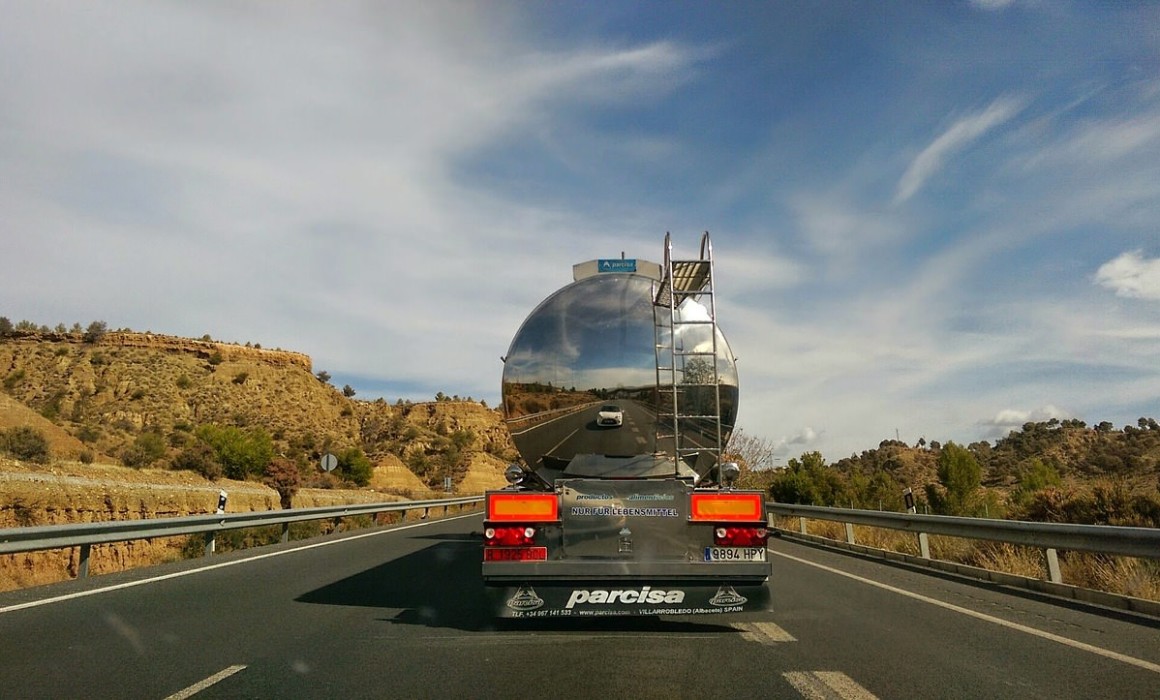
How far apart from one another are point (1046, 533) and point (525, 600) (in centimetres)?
637

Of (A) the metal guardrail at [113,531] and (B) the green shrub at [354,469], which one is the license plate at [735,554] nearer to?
(A) the metal guardrail at [113,531]

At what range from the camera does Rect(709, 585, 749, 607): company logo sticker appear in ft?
21.3

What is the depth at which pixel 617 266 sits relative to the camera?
868 cm

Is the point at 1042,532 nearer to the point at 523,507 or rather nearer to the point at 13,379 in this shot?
the point at 523,507

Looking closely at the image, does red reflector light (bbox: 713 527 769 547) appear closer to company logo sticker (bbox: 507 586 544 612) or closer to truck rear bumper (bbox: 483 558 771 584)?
truck rear bumper (bbox: 483 558 771 584)

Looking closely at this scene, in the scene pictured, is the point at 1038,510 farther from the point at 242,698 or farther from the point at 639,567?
the point at 242,698

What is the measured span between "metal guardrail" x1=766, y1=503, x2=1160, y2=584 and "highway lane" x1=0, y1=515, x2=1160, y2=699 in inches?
26.2

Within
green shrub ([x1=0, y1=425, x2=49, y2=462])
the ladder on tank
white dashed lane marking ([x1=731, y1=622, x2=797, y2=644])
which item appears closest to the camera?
white dashed lane marking ([x1=731, y1=622, x2=797, y2=644])

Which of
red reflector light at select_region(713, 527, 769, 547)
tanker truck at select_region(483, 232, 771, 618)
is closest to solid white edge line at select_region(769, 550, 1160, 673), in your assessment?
tanker truck at select_region(483, 232, 771, 618)

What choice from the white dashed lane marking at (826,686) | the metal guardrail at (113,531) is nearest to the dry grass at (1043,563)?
the white dashed lane marking at (826,686)

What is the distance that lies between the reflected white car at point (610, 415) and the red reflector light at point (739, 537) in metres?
1.66

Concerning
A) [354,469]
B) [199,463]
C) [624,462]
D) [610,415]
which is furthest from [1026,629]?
[354,469]

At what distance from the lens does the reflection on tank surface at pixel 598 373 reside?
7.88 meters

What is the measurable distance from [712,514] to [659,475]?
1.18 metres
